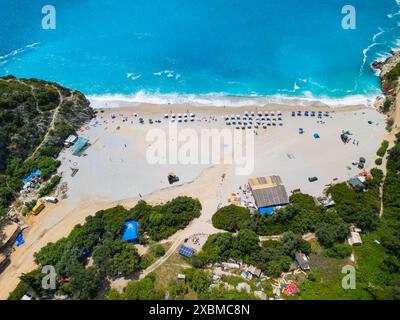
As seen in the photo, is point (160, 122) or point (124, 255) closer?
point (124, 255)

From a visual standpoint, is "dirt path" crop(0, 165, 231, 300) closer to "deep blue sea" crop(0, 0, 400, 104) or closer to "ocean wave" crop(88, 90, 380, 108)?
"ocean wave" crop(88, 90, 380, 108)

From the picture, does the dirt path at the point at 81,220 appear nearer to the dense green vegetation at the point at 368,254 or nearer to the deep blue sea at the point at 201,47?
the dense green vegetation at the point at 368,254

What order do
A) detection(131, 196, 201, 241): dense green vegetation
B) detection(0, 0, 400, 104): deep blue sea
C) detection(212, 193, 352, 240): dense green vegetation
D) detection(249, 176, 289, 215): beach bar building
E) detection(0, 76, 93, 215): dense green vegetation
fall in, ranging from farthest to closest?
detection(0, 0, 400, 104): deep blue sea, detection(0, 76, 93, 215): dense green vegetation, detection(249, 176, 289, 215): beach bar building, detection(131, 196, 201, 241): dense green vegetation, detection(212, 193, 352, 240): dense green vegetation

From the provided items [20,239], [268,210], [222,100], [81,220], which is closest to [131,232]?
[81,220]

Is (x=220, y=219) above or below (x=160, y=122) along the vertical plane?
below

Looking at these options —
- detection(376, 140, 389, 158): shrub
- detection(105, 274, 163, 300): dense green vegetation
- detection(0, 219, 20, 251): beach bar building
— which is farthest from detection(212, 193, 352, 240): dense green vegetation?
detection(0, 219, 20, 251): beach bar building

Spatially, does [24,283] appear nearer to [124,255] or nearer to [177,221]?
[124,255]
